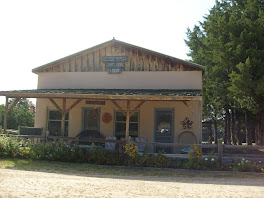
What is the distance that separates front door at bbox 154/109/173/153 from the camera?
1312 centimetres

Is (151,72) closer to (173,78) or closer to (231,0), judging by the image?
(173,78)

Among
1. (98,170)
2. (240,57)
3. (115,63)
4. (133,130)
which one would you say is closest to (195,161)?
(98,170)

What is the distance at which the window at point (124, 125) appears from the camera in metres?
13.5

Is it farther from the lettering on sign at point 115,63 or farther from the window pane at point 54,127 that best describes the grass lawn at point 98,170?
the lettering on sign at point 115,63

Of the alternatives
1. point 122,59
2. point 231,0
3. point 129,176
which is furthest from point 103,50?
point 231,0

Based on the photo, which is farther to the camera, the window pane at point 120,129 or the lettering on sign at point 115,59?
the lettering on sign at point 115,59

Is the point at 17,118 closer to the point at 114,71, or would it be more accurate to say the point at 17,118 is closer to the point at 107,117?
the point at 107,117

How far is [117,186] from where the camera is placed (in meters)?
7.05

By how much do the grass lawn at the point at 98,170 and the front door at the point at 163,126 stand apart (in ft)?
10.8

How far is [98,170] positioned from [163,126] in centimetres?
456

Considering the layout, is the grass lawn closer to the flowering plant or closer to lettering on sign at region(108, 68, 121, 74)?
the flowering plant

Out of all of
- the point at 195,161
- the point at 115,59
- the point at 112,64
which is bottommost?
the point at 195,161

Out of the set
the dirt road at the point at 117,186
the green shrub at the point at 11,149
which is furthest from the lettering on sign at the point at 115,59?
the dirt road at the point at 117,186

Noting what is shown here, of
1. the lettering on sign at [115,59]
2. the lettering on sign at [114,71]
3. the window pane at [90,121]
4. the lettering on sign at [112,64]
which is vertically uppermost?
the lettering on sign at [115,59]
